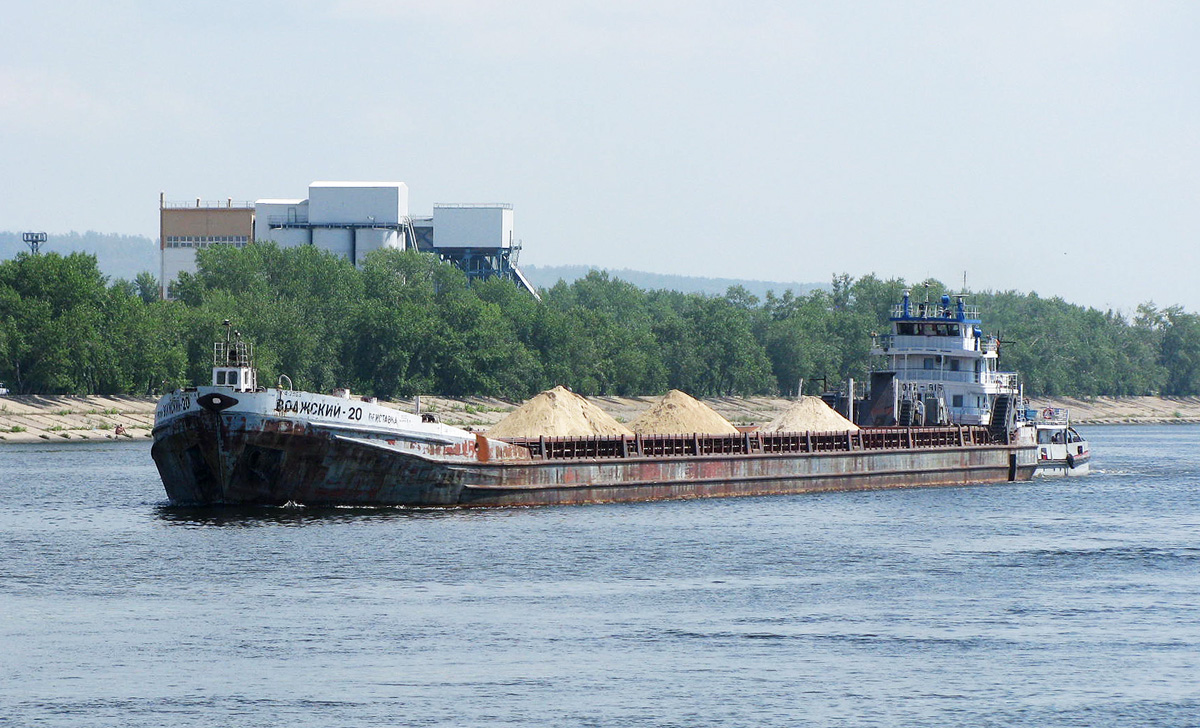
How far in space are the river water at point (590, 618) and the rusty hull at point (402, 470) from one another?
81cm

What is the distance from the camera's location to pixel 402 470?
50.8m

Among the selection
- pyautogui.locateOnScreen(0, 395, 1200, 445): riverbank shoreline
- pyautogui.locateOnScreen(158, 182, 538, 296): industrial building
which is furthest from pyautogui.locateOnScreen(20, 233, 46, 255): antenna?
pyautogui.locateOnScreen(0, 395, 1200, 445): riverbank shoreline

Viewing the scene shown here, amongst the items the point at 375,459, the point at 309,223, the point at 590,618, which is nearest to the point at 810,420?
the point at 375,459

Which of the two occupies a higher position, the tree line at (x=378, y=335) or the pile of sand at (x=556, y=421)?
the tree line at (x=378, y=335)

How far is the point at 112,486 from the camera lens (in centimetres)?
6506

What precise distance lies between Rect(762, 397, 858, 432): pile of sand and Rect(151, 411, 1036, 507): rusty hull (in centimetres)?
375

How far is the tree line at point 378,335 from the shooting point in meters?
116

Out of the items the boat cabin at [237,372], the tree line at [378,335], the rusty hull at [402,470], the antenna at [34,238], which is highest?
the antenna at [34,238]

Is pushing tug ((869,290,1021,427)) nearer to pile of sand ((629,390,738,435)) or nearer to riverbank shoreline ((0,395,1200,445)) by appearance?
pile of sand ((629,390,738,435))

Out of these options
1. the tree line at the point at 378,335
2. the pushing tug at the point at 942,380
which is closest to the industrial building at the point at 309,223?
the tree line at the point at 378,335

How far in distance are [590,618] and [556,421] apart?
25.4 m

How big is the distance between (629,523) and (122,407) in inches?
2823

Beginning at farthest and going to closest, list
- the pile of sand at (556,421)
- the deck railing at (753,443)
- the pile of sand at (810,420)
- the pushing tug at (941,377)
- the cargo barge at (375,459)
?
the pushing tug at (941,377) → the pile of sand at (810,420) → the pile of sand at (556,421) → the deck railing at (753,443) → the cargo barge at (375,459)

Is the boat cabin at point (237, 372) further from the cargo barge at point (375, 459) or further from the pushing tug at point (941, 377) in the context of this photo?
the pushing tug at point (941, 377)
